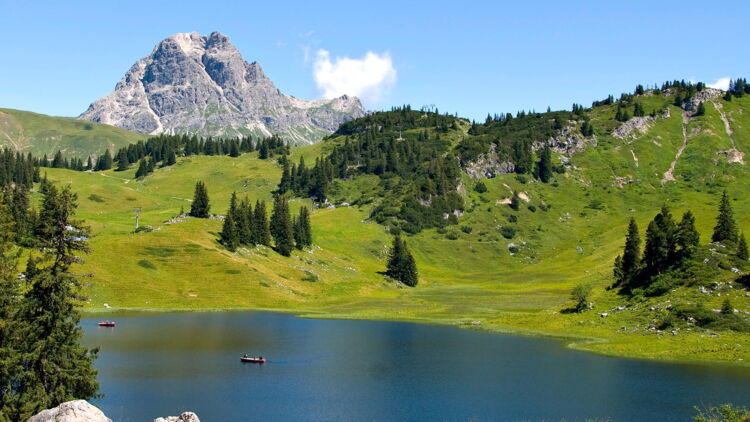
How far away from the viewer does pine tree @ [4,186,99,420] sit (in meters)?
45.0

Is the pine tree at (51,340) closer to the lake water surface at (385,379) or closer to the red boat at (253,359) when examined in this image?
the lake water surface at (385,379)

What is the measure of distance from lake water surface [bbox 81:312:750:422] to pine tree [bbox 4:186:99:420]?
32.0ft

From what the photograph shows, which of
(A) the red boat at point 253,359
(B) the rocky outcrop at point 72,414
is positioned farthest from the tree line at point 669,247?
(B) the rocky outcrop at point 72,414

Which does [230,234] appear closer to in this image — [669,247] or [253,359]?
[253,359]

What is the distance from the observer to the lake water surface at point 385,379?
58.8 metres

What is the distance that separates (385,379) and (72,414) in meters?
42.8

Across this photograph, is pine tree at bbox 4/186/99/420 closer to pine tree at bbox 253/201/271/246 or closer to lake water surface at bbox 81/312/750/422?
lake water surface at bbox 81/312/750/422

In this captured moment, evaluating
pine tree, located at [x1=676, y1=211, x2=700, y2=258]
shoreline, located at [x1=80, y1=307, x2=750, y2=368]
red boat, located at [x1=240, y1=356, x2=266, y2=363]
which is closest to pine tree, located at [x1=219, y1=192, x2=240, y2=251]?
shoreline, located at [x1=80, y1=307, x2=750, y2=368]

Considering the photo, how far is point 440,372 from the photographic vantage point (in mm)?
77250

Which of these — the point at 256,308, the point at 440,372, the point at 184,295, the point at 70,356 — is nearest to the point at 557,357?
the point at 440,372

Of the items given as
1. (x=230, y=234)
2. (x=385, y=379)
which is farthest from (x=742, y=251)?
(x=230, y=234)

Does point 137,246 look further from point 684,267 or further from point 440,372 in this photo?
point 684,267

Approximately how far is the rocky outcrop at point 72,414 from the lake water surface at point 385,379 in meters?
17.6

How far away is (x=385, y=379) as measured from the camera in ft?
241
